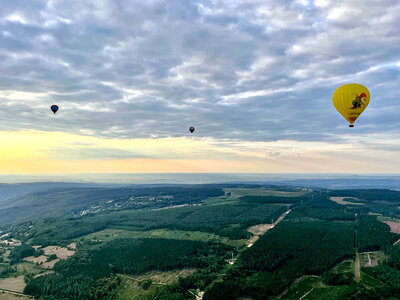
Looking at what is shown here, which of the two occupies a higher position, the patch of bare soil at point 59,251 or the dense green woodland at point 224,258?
the dense green woodland at point 224,258

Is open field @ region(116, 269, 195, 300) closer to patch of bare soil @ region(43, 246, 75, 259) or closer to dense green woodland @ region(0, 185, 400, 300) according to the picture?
dense green woodland @ region(0, 185, 400, 300)

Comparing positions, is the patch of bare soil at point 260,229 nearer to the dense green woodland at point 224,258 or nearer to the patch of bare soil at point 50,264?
the dense green woodland at point 224,258

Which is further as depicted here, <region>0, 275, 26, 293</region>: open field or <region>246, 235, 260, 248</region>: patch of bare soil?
<region>246, 235, 260, 248</region>: patch of bare soil

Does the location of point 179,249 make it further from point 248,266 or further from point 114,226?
point 114,226

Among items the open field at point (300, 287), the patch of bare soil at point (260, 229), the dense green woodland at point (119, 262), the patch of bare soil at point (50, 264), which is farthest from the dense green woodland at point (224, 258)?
the patch of bare soil at point (260, 229)

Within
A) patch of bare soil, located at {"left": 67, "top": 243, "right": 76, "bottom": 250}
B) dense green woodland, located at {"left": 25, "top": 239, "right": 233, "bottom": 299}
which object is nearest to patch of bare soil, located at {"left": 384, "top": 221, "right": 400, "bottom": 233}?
dense green woodland, located at {"left": 25, "top": 239, "right": 233, "bottom": 299}

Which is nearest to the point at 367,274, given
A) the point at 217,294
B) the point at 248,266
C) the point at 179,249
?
the point at 248,266
